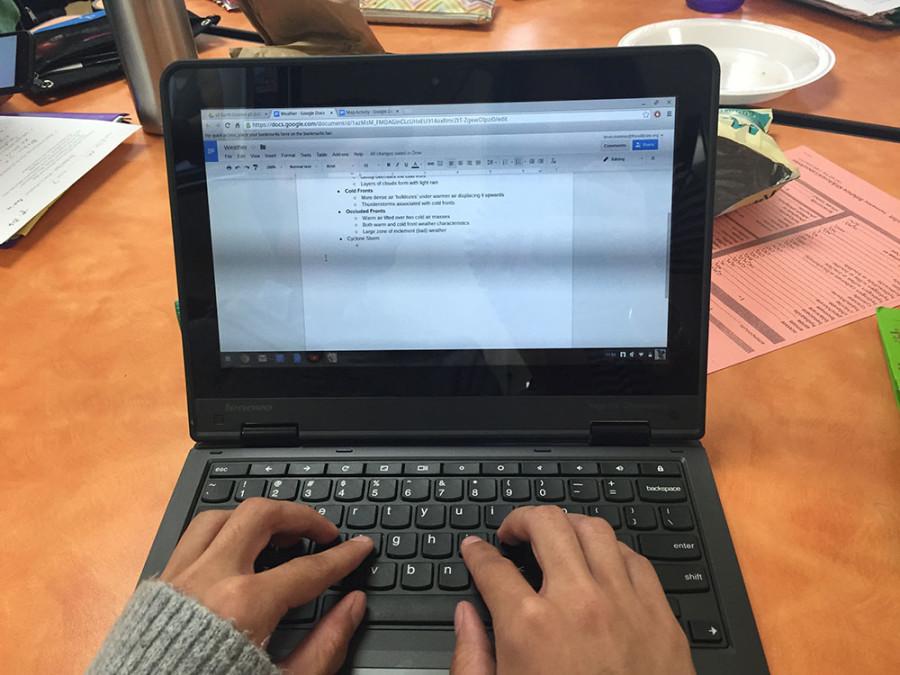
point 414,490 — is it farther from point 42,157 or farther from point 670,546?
point 42,157

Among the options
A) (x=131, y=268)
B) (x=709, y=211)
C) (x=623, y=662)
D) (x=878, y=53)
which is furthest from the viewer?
(x=878, y=53)

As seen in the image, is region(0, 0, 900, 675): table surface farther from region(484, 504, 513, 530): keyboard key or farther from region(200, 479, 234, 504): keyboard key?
region(484, 504, 513, 530): keyboard key

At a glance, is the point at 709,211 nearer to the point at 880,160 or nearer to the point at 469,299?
the point at 469,299

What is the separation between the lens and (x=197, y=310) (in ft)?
1.61

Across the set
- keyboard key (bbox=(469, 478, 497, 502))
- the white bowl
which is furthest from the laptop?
the white bowl

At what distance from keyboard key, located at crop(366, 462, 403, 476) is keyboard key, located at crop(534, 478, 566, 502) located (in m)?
0.09

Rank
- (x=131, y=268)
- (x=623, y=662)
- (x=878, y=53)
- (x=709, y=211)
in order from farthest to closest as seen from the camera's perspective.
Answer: (x=878, y=53) → (x=131, y=268) → (x=709, y=211) → (x=623, y=662)

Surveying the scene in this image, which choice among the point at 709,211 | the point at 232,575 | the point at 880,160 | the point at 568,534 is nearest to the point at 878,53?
the point at 880,160

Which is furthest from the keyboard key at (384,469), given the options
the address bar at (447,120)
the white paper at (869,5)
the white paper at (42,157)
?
the white paper at (869,5)

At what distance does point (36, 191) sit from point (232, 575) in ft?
2.02

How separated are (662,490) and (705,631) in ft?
Result: 0.30

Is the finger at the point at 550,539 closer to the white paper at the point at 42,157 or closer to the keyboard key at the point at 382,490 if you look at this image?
the keyboard key at the point at 382,490

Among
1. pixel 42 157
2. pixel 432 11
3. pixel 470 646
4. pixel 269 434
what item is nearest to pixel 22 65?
pixel 42 157

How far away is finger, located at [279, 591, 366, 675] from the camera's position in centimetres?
37
